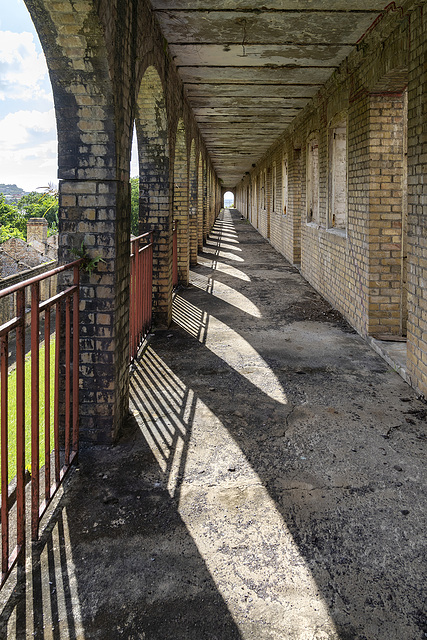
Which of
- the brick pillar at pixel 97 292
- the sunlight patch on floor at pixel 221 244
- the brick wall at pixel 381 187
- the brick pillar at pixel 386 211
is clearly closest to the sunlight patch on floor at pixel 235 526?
the brick pillar at pixel 97 292

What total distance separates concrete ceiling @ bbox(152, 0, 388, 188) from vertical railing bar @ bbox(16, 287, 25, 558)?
12.2 feet

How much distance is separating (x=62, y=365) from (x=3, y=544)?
1.46 meters

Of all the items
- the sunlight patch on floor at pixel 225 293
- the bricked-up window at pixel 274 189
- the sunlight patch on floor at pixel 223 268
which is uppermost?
the bricked-up window at pixel 274 189

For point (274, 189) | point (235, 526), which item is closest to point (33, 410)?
point (235, 526)

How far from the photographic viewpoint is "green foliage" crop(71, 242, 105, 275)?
3217 millimetres

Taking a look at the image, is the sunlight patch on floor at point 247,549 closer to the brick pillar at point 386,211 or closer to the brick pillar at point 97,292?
the brick pillar at point 97,292

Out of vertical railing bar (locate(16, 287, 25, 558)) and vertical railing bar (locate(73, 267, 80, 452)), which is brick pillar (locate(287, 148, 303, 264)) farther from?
vertical railing bar (locate(16, 287, 25, 558))

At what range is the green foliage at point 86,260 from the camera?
3.22 metres

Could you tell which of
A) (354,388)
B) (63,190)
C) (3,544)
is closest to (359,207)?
(354,388)

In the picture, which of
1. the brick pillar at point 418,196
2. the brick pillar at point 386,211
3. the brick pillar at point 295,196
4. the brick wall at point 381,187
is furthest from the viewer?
the brick pillar at point 295,196

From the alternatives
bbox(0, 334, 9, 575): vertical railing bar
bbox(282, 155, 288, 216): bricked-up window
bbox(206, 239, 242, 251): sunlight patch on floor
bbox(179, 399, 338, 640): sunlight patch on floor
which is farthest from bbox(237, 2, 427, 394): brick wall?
bbox(206, 239, 242, 251): sunlight patch on floor

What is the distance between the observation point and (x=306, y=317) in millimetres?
7023

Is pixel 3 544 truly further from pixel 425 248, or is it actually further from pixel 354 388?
pixel 425 248

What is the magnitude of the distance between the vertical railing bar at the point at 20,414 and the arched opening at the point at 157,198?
4.23 metres
